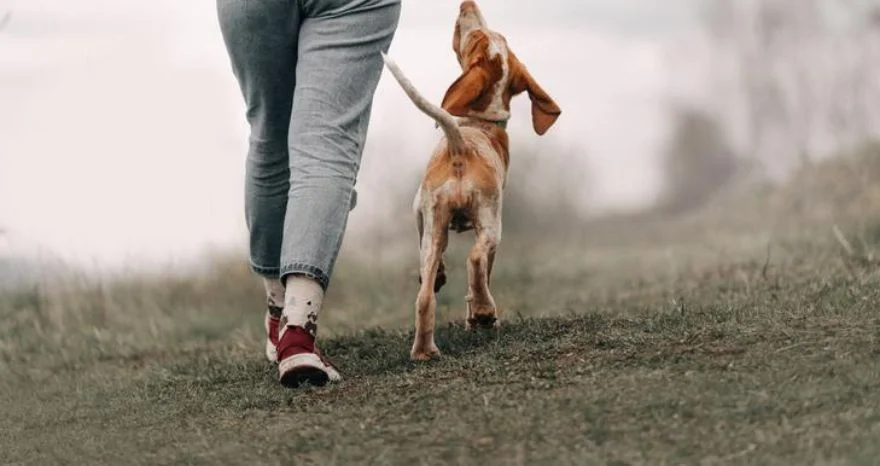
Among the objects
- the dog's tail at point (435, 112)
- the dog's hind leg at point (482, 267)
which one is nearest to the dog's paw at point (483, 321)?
the dog's hind leg at point (482, 267)

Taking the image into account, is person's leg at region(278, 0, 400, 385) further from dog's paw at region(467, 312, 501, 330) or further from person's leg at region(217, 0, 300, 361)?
dog's paw at region(467, 312, 501, 330)

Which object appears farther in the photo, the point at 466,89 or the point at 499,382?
the point at 466,89

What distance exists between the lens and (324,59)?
4070 millimetres

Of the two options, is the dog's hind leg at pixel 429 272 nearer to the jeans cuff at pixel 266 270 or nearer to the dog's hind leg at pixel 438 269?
the dog's hind leg at pixel 438 269

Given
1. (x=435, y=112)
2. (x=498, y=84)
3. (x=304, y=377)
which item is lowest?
(x=304, y=377)

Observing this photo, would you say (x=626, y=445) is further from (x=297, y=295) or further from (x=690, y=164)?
(x=690, y=164)

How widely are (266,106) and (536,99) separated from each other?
943 millimetres

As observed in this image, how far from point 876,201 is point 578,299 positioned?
13.5ft

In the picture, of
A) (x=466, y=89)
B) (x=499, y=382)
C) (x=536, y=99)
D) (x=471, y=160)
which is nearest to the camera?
(x=499, y=382)

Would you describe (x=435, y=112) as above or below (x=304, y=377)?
above

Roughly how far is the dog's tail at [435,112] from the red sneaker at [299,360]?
2.44ft

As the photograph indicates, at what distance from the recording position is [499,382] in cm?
361

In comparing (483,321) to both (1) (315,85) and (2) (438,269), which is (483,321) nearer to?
(2) (438,269)

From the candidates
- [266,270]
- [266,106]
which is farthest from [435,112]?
[266,270]
